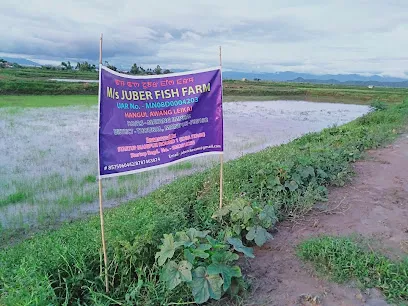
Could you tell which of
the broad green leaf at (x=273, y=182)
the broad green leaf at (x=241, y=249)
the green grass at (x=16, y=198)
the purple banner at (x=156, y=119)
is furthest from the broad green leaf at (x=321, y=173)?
the green grass at (x=16, y=198)

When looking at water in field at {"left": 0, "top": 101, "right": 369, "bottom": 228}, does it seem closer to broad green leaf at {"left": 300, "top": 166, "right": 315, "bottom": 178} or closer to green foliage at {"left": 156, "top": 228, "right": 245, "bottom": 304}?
broad green leaf at {"left": 300, "top": 166, "right": 315, "bottom": 178}

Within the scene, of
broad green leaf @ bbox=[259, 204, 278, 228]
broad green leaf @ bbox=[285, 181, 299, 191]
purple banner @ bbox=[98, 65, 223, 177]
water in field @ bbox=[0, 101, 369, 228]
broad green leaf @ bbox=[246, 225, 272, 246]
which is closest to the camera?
purple banner @ bbox=[98, 65, 223, 177]

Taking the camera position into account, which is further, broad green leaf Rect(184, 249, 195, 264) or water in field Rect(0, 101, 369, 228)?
water in field Rect(0, 101, 369, 228)

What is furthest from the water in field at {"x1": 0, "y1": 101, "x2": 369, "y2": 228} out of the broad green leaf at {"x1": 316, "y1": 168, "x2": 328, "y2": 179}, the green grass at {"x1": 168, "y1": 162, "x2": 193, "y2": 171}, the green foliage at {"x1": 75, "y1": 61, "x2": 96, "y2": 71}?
the green foliage at {"x1": 75, "y1": 61, "x2": 96, "y2": 71}

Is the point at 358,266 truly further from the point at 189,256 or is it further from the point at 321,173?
the point at 321,173

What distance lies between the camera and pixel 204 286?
2209 millimetres

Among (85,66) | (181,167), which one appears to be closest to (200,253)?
(181,167)

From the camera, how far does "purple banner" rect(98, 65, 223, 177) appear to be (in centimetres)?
240

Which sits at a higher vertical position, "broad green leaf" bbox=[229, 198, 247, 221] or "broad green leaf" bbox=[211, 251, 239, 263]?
"broad green leaf" bbox=[229, 198, 247, 221]

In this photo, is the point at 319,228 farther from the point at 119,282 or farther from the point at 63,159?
the point at 63,159

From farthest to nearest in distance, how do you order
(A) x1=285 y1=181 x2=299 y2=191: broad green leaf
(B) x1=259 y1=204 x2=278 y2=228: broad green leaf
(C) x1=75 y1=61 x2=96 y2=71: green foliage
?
(C) x1=75 y1=61 x2=96 y2=71: green foliage, (A) x1=285 y1=181 x2=299 y2=191: broad green leaf, (B) x1=259 y1=204 x2=278 y2=228: broad green leaf

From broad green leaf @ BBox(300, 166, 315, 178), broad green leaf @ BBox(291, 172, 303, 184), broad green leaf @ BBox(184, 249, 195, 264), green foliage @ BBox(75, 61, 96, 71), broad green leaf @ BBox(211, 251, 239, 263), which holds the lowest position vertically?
broad green leaf @ BBox(211, 251, 239, 263)

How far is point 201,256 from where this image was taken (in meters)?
2.29

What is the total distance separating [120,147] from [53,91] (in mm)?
23833
